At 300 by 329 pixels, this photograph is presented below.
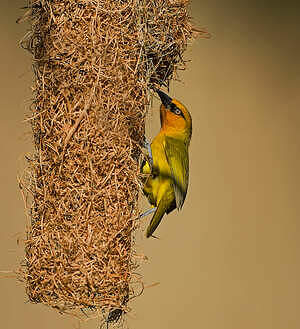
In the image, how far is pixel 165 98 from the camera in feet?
5.79

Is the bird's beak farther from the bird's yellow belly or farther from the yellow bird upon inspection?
the bird's yellow belly

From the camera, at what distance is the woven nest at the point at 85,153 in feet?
4.94

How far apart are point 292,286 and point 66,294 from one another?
1.80 m

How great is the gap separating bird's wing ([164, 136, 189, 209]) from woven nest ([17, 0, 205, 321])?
21 centimetres

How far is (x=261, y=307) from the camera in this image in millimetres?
2936

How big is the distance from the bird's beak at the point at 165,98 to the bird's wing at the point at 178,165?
0.10 m

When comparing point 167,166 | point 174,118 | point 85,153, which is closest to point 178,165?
point 167,166

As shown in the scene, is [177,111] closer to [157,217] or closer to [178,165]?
[178,165]

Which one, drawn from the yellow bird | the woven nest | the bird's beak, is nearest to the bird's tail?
the yellow bird

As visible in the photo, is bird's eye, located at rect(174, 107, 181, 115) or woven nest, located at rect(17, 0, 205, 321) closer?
woven nest, located at rect(17, 0, 205, 321)

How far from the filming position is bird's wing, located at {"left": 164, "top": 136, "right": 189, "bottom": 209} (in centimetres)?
174

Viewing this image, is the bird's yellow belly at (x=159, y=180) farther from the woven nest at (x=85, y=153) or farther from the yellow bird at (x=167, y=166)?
the woven nest at (x=85, y=153)

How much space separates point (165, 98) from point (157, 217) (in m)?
0.34

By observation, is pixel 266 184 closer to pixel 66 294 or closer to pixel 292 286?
pixel 292 286
